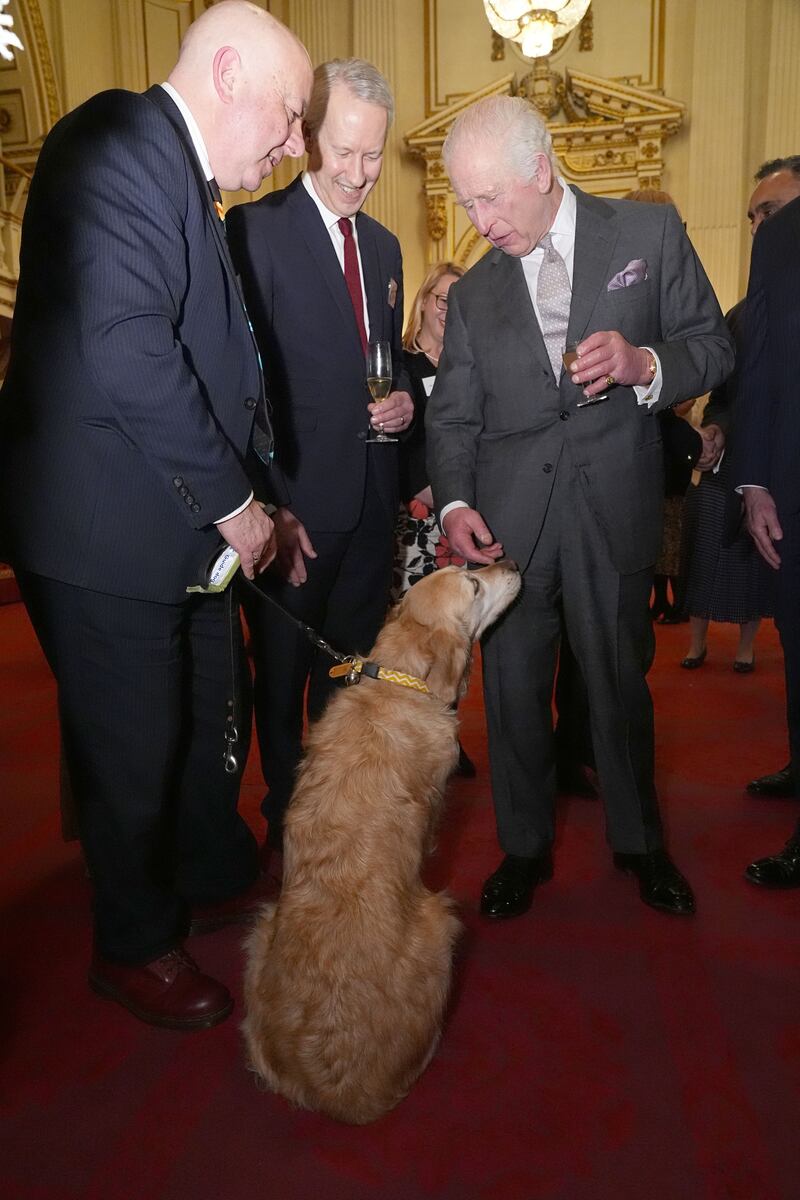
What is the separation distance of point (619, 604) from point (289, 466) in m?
1.03

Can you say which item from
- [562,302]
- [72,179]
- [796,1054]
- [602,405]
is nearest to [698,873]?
[796,1054]

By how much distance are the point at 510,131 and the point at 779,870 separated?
224 centimetres

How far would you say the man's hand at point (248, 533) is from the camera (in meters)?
1.76

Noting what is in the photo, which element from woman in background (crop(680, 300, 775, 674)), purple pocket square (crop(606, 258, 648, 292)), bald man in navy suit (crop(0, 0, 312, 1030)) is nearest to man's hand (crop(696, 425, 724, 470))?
woman in background (crop(680, 300, 775, 674))

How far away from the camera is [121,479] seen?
1.74m

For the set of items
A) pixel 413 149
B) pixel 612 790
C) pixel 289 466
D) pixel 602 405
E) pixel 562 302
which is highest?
pixel 413 149

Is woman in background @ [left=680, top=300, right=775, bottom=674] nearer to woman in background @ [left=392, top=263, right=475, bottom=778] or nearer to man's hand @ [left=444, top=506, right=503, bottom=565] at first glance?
woman in background @ [left=392, top=263, right=475, bottom=778]

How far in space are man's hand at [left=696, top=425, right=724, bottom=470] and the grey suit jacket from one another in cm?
138

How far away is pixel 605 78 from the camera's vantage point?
38.3 ft

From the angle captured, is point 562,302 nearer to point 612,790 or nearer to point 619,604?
point 619,604

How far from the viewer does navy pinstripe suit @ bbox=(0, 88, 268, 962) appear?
159 centimetres

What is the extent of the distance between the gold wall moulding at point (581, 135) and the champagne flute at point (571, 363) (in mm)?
10326

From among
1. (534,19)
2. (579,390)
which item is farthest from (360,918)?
(534,19)

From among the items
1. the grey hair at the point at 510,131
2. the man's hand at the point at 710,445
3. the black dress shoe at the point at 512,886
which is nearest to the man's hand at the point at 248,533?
the grey hair at the point at 510,131
